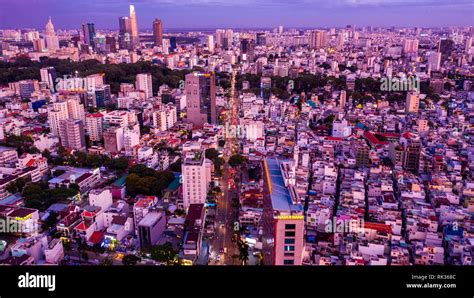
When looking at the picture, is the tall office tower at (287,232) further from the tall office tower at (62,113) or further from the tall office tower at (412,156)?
the tall office tower at (62,113)

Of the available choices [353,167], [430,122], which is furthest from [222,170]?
[430,122]

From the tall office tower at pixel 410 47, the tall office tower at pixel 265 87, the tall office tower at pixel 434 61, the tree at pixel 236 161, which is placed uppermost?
the tall office tower at pixel 410 47

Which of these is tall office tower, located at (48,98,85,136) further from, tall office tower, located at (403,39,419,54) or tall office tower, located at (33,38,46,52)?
tall office tower, located at (403,39,419,54)

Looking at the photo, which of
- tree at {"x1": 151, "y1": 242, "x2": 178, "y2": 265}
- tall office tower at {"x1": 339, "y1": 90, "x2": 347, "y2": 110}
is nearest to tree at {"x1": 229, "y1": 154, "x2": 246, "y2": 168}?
tree at {"x1": 151, "y1": 242, "x2": 178, "y2": 265}

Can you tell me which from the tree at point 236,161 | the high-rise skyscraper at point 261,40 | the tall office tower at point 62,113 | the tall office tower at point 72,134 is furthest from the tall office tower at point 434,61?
the tall office tower at point 72,134

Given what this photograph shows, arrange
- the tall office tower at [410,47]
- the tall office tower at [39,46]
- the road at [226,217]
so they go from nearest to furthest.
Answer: the road at [226,217] → the tall office tower at [39,46] → the tall office tower at [410,47]

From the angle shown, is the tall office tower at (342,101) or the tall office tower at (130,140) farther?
the tall office tower at (342,101)

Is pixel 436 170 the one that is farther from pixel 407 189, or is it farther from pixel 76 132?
pixel 76 132
